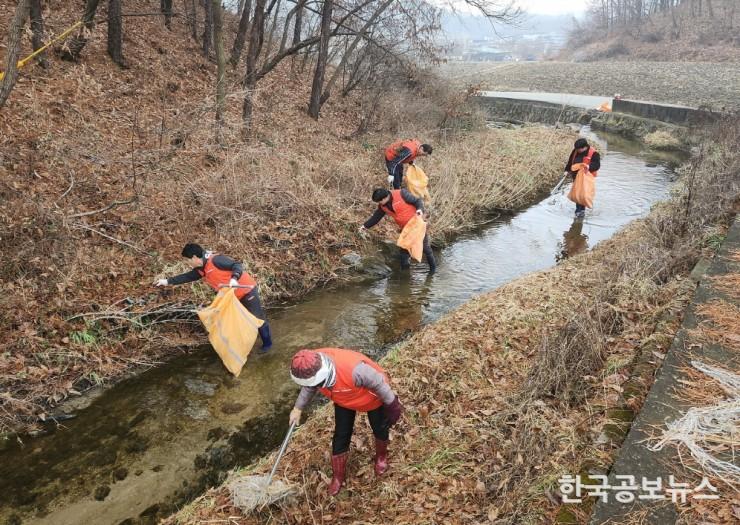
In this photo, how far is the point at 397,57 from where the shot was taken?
1528 centimetres

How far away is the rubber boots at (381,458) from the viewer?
4.37 meters

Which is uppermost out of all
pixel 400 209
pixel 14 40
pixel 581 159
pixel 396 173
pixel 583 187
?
pixel 14 40

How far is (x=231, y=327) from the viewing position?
5961 millimetres

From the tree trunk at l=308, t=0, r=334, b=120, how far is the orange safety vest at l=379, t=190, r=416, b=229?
7510 mm

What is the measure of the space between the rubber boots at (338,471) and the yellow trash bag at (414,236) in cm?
477

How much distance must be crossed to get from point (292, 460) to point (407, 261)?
5.29 meters

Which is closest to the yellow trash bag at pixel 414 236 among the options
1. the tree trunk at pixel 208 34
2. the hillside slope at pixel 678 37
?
the tree trunk at pixel 208 34

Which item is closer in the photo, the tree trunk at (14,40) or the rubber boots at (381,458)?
the rubber boots at (381,458)

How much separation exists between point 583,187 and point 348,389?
32.7 feet

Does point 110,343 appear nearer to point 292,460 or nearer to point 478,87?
point 292,460

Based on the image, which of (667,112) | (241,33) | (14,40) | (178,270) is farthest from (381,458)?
(667,112)

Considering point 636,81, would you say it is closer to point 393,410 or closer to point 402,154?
point 402,154

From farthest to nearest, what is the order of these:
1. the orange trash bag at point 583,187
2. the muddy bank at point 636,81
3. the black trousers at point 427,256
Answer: the muddy bank at point 636,81 < the orange trash bag at point 583,187 < the black trousers at point 427,256

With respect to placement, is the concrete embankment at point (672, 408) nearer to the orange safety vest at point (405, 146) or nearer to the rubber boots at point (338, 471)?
the rubber boots at point (338, 471)
